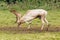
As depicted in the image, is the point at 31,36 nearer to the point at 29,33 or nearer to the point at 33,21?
the point at 29,33

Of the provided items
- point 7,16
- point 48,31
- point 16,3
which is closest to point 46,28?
point 48,31

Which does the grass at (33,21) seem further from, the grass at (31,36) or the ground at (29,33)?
the grass at (31,36)

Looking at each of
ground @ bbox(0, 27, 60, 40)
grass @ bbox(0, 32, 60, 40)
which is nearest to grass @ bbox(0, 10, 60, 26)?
ground @ bbox(0, 27, 60, 40)

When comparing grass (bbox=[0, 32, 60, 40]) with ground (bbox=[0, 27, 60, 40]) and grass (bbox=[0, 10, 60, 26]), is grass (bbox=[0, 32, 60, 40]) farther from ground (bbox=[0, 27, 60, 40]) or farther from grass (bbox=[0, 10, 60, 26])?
grass (bbox=[0, 10, 60, 26])

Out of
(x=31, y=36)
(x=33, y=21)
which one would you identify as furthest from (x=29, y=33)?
(x=33, y=21)

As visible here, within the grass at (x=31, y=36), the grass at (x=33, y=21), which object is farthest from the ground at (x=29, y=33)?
the grass at (x=33, y=21)

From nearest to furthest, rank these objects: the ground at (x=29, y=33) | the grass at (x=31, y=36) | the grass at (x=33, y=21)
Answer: the grass at (x=31, y=36) < the ground at (x=29, y=33) < the grass at (x=33, y=21)

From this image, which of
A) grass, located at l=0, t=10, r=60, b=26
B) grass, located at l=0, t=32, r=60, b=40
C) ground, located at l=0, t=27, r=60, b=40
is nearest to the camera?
grass, located at l=0, t=32, r=60, b=40

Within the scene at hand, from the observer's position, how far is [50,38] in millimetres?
13578

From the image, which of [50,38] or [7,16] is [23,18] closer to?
[50,38]

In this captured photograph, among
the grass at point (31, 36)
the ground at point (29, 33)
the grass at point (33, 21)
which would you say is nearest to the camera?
the grass at point (31, 36)

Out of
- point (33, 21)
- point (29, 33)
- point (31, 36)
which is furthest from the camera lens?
point (33, 21)

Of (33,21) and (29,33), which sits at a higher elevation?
(29,33)

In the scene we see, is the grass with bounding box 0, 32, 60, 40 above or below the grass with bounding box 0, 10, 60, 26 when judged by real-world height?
above
